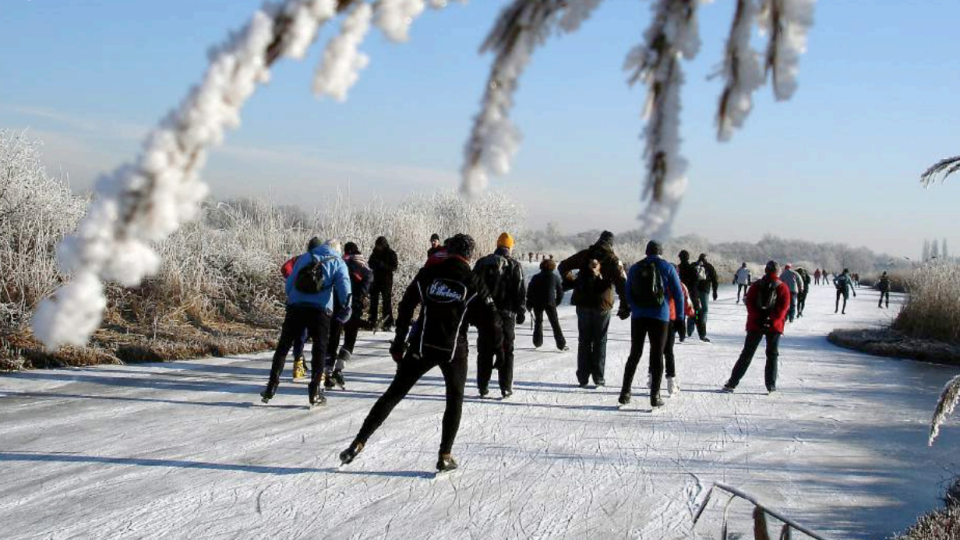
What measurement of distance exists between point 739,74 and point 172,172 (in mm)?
724

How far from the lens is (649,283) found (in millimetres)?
9031

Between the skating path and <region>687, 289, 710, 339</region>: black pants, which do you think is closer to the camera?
the skating path

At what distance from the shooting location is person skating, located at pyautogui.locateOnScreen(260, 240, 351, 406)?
870 cm

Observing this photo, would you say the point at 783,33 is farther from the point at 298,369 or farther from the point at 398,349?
the point at 298,369

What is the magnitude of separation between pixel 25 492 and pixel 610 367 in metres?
9.10

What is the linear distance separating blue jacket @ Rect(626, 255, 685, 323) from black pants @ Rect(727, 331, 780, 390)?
215 centimetres

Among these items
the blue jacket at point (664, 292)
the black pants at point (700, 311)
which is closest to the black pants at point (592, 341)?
the blue jacket at point (664, 292)

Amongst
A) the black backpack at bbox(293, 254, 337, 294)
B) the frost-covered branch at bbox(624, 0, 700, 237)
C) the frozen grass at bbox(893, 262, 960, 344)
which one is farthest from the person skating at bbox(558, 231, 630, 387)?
the frozen grass at bbox(893, 262, 960, 344)

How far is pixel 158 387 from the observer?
397 inches

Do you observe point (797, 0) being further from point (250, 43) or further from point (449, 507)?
point (449, 507)

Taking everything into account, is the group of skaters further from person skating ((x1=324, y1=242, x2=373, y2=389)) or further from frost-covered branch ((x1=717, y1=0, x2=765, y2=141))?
frost-covered branch ((x1=717, y1=0, x2=765, y2=141))

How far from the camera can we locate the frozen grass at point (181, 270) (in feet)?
40.4

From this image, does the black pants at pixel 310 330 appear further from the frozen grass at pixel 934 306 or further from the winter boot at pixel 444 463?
the frozen grass at pixel 934 306

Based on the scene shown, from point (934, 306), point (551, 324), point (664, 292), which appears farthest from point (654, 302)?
point (934, 306)
